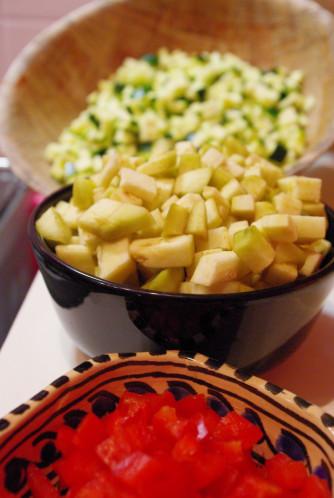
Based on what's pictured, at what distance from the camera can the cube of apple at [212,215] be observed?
2.20ft

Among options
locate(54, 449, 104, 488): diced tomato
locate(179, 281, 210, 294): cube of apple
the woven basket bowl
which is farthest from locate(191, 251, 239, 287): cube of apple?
the woven basket bowl

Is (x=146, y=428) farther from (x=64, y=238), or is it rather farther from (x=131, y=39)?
(x=131, y=39)

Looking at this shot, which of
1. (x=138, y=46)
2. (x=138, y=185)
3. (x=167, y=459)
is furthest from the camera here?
A: (x=138, y=46)

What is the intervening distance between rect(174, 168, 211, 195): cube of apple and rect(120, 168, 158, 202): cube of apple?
4cm

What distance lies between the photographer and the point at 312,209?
29.0 inches

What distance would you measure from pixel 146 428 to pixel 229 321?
162 millimetres

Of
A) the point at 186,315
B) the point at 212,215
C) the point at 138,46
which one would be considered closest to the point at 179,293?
the point at 186,315

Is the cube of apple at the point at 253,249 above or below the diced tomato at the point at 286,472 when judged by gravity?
above

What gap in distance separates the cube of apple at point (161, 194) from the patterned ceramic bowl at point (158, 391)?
217 mm

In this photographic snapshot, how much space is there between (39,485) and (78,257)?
26 centimetres

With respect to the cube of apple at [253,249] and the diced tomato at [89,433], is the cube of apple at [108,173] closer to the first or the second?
the cube of apple at [253,249]

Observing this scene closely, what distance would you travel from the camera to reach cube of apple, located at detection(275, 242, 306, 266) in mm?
657

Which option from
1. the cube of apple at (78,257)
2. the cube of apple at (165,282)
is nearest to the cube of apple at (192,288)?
the cube of apple at (165,282)

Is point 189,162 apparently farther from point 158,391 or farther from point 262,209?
point 158,391
